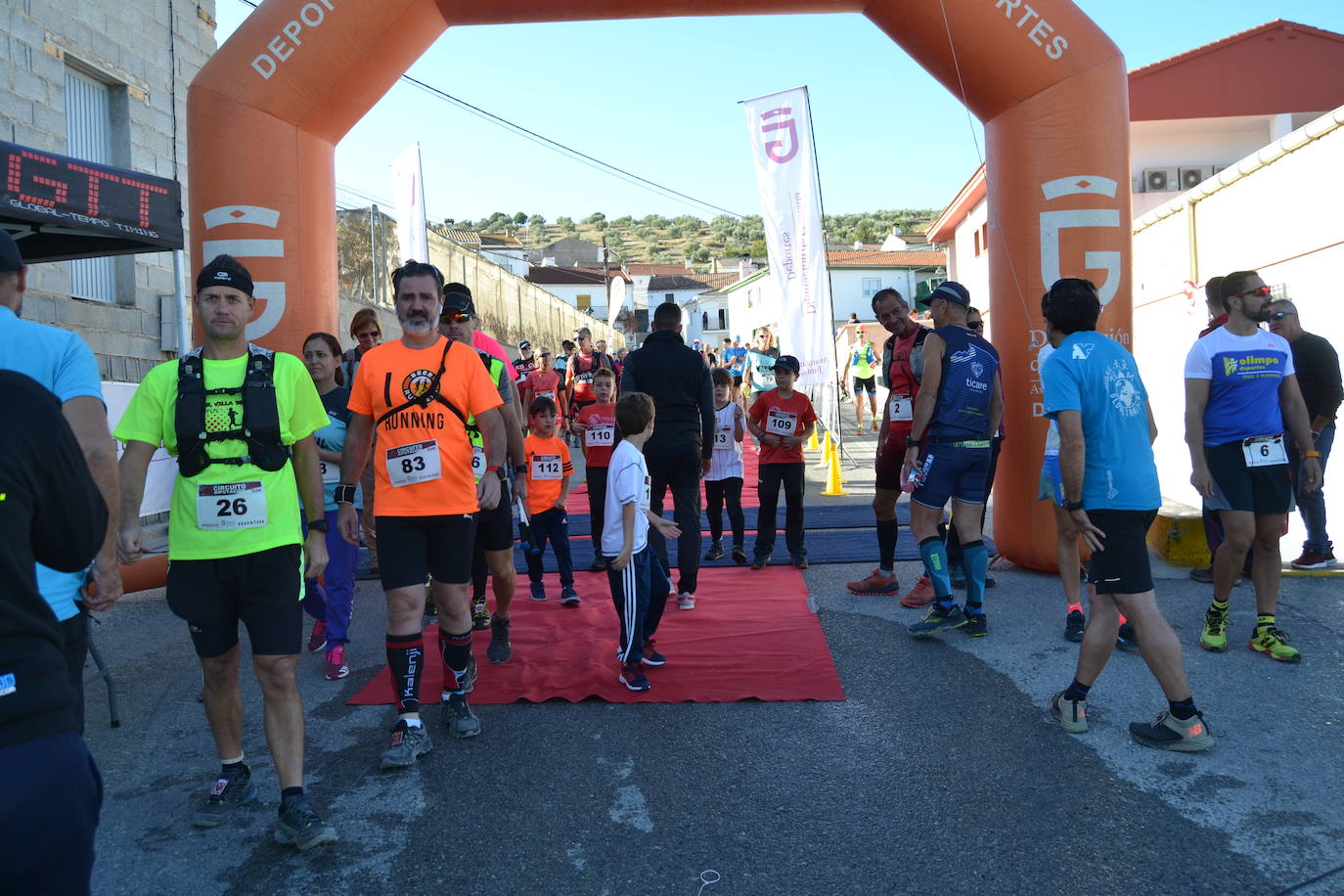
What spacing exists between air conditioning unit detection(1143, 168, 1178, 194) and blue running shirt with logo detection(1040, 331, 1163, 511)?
2074cm

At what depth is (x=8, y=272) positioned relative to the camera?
256 cm

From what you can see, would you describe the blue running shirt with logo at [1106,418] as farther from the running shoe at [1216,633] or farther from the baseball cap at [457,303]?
the baseball cap at [457,303]

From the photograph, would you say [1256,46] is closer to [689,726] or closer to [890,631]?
[890,631]

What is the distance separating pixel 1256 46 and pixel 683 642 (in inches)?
898

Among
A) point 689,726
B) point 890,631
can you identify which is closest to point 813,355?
point 890,631

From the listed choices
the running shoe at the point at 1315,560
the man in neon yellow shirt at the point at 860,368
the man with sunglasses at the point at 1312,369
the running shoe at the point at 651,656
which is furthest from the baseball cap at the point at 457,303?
the man in neon yellow shirt at the point at 860,368

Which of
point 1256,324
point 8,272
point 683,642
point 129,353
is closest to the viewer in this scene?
point 8,272

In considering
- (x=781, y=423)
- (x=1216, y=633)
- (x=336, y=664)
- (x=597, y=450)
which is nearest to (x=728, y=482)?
(x=781, y=423)

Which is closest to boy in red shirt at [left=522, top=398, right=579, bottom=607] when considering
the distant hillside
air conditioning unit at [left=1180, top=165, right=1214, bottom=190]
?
air conditioning unit at [left=1180, top=165, right=1214, bottom=190]

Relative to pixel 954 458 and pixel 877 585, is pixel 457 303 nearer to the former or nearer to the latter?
pixel 954 458

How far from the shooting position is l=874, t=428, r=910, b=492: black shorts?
6527 mm

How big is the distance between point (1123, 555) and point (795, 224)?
8847mm

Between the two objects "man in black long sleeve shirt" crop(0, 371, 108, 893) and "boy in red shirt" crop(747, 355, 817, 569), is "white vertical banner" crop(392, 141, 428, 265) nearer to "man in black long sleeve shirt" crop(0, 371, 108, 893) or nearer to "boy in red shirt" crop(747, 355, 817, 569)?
"boy in red shirt" crop(747, 355, 817, 569)

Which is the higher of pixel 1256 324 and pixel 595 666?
pixel 1256 324
